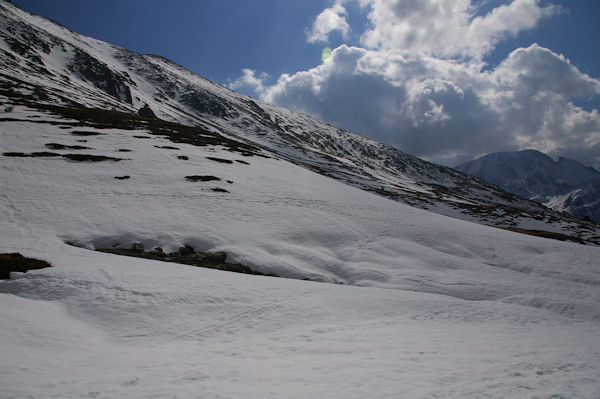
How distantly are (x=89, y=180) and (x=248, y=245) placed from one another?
46.6ft

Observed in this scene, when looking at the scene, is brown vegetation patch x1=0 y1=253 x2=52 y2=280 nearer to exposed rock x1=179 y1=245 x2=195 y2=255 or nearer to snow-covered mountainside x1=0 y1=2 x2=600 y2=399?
snow-covered mountainside x1=0 y1=2 x2=600 y2=399

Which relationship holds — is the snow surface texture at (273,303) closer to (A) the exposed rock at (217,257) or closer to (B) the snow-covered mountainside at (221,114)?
(A) the exposed rock at (217,257)

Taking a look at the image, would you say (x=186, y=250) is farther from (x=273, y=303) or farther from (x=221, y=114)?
(x=221, y=114)

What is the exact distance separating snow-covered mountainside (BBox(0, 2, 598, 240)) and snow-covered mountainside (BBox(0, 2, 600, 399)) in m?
34.5

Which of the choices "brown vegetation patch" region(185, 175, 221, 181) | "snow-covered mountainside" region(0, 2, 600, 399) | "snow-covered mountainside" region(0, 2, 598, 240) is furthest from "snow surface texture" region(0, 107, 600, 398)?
"snow-covered mountainside" region(0, 2, 598, 240)

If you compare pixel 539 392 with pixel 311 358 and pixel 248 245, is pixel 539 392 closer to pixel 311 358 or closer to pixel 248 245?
pixel 311 358

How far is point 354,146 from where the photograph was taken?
570 feet

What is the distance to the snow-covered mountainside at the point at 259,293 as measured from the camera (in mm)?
5316

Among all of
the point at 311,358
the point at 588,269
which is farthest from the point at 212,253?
the point at 588,269

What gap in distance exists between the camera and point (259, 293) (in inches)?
377

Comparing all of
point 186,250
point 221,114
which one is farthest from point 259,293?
point 221,114

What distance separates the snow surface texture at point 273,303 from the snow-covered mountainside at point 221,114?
120 ft

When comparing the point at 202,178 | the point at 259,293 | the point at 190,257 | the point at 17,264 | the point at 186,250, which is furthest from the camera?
the point at 202,178

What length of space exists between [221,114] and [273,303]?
467 ft
